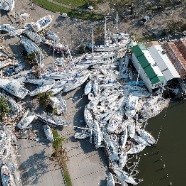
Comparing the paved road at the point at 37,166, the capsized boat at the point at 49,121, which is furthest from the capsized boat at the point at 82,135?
the paved road at the point at 37,166

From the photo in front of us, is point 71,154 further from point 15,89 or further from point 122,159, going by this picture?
point 15,89

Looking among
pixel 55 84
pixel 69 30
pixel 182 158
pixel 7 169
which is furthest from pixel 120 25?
pixel 7 169

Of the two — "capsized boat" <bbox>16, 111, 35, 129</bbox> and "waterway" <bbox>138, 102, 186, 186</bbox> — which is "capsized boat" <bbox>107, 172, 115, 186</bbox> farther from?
"capsized boat" <bbox>16, 111, 35, 129</bbox>

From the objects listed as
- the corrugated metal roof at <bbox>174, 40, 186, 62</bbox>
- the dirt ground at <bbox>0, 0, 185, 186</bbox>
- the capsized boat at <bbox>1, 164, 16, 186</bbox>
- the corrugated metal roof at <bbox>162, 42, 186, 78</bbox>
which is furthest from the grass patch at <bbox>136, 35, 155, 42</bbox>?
the capsized boat at <bbox>1, 164, 16, 186</bbox>

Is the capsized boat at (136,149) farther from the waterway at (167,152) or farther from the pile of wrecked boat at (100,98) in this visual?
the waterway at (167,152)

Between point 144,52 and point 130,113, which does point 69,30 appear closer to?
point 144,52

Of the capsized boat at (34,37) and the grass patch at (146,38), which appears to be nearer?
the capsized boat at (34,37)

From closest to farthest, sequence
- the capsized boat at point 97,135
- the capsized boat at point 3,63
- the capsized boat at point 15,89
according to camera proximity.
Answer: the capsized boat at point 97,135 < the capsized boat at point 15,89 < the capsized boat at point 3,63
